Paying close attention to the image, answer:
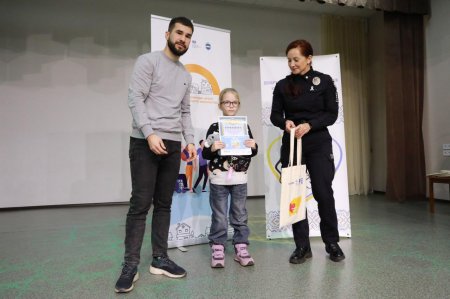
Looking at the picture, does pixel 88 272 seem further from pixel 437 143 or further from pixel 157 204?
pixel 437 143

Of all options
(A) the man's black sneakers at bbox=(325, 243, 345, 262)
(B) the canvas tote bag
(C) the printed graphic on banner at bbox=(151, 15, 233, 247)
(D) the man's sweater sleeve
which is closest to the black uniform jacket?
(B) the canvas tote bag

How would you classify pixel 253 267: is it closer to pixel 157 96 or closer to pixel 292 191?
pixel 292 191

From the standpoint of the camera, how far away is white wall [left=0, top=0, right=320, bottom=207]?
472 cm

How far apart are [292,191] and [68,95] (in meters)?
4.27

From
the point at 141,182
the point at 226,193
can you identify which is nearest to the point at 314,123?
the point at 226,193

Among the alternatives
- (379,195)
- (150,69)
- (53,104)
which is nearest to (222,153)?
(150,69)

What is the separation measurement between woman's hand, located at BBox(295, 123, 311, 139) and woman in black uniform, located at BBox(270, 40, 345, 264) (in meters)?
0.03

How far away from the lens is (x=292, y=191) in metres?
1.89

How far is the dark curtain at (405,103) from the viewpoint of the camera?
15.4ft

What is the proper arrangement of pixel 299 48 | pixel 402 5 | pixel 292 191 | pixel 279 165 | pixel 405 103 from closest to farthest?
pixel 292 191
pixel 299 48
pixel 279 165
pixel 402 5
pixel 405 103

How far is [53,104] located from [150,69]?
3.86m

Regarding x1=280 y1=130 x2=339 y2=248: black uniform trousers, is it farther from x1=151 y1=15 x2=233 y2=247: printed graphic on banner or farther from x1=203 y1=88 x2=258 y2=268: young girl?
x1=151 y1=15 x2=233 y2=247: printed graphic on banner

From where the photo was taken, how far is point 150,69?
1.70 meters

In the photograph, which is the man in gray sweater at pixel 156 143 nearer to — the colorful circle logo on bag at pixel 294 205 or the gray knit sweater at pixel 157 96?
the gray knit sweater at pixel 157 96
